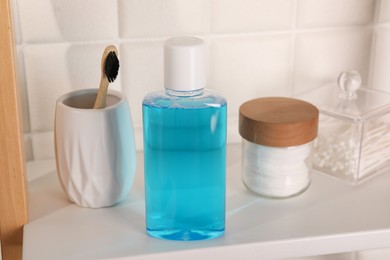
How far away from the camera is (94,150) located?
0.61 m

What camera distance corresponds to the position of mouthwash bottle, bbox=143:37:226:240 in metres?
0.54

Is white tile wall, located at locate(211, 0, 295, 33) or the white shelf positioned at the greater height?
white tile wall, located at locate(211, 0, 295, 33)

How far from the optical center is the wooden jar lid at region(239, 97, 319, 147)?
2.00ft

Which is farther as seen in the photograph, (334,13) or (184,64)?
(334,13)

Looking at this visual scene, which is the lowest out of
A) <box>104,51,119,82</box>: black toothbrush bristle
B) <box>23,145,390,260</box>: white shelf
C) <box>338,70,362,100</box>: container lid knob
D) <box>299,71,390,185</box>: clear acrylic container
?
<box>23,145,390,260</box>: white shelf

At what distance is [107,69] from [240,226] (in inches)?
6.9

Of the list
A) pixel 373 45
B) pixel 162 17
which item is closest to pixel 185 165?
pixel 162 17

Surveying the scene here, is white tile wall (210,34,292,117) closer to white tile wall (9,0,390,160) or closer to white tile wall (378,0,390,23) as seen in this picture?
white tile wall (9,0,390,160)

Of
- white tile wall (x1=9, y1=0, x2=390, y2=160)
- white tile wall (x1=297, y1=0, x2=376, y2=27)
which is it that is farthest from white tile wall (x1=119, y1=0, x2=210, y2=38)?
white tile wall (x1=297, y1=0, x2=376, y2=27)

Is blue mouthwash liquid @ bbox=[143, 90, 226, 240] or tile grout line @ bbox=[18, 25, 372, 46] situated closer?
blue mouthwash liquid @ bbox=[143, 90, 226, 240]

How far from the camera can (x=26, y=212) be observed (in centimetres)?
60

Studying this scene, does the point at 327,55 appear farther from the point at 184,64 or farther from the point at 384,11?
the point at 184,64

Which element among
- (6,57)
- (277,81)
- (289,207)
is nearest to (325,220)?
(289,207)

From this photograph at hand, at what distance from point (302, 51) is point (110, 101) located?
0.23 meters
